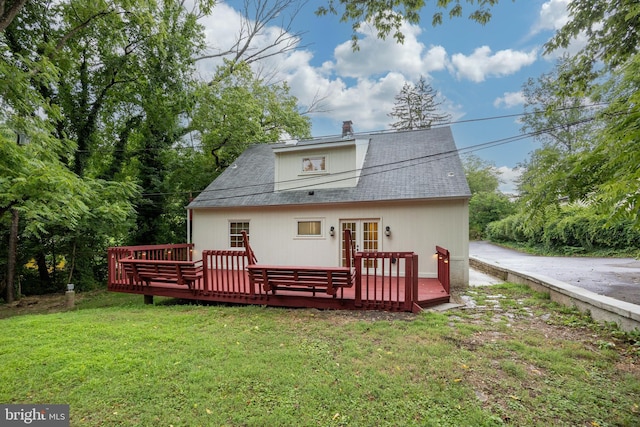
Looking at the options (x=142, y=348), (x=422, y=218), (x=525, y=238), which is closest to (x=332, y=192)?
(x=422, y=218)

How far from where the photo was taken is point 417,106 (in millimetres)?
28078

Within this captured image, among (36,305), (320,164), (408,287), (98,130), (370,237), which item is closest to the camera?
(408,287)

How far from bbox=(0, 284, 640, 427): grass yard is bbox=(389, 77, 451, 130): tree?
1024 inches

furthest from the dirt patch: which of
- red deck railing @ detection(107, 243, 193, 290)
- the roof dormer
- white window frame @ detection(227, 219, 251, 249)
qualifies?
the roof dormer

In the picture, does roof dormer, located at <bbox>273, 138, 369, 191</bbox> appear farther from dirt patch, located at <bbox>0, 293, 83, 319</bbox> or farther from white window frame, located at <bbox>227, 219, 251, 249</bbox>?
dirt patch, located at <bbox>0, 293, 83, 319</bbox>

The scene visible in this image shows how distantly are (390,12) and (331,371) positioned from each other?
5430 millimetres

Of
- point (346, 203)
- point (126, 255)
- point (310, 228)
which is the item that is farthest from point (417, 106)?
point (126, 255)

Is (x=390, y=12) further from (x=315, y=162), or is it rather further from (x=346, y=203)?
(x=315, y=162)

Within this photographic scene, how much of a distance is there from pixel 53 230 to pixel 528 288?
15.2m

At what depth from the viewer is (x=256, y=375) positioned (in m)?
2.98

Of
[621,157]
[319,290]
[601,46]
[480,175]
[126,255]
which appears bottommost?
[319,290]

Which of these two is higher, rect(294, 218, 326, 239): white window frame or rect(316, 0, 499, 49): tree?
rect(316, 0, 499, 49): tree

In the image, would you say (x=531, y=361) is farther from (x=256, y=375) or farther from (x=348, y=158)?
(x=348, y=158)

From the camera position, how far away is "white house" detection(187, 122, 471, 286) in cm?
806
